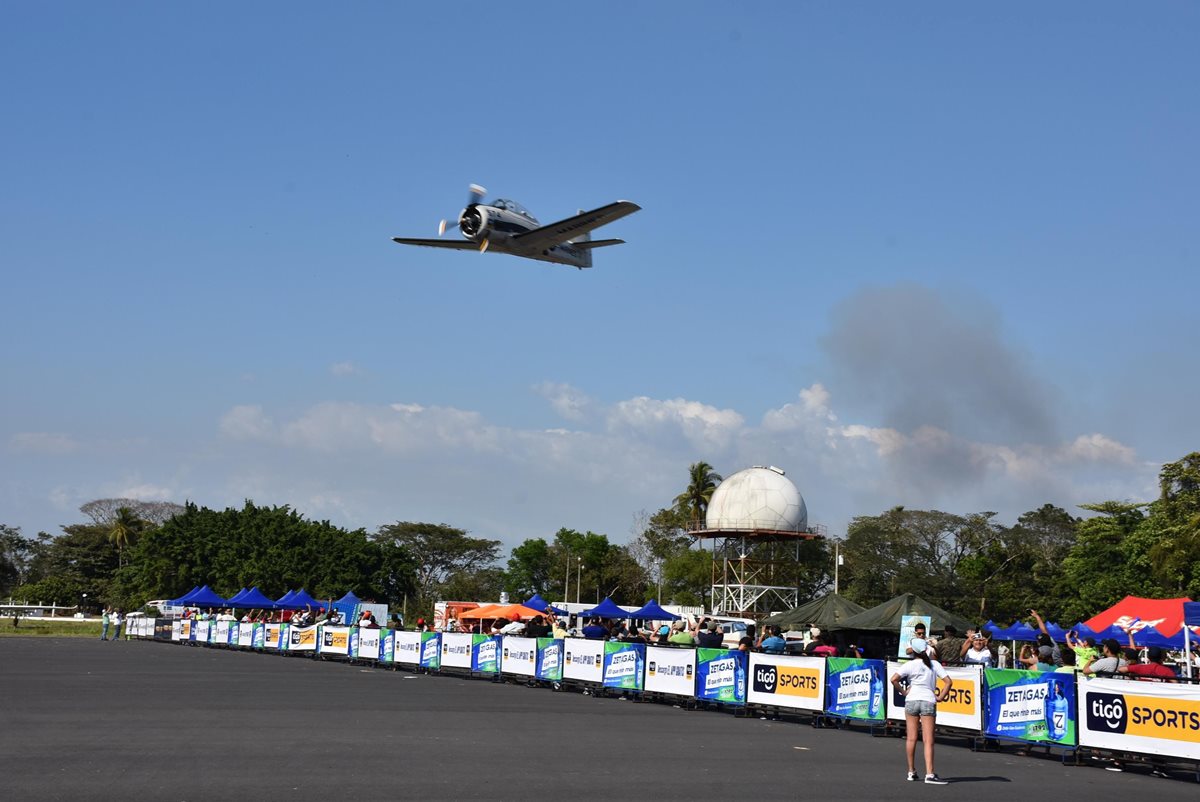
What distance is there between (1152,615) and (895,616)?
6.22 m

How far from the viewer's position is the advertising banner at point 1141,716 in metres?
13.8

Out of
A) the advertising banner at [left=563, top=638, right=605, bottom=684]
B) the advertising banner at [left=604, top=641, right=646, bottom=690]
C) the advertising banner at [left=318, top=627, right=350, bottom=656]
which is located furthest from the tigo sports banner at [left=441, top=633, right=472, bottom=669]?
the advertising banner at [left=318, top=627, right=350, bottom=656]

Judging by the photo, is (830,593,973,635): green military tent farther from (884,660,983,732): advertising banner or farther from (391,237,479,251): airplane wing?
(391,237,479,251): airplane wing

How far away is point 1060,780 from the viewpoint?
43.0ft

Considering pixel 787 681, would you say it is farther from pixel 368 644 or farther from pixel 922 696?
pixel 368 644

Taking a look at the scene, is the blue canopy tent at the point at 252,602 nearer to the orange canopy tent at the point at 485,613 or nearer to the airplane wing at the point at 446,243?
the orange canopy tent at the point at 485,613

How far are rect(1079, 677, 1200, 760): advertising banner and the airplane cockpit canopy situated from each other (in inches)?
921

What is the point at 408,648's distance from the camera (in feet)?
104

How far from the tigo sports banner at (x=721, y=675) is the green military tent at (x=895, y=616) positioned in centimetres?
985

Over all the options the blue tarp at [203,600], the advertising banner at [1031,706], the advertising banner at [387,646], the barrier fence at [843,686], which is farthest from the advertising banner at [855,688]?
the blue tarp at [203,600]

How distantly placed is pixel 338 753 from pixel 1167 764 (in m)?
10.5

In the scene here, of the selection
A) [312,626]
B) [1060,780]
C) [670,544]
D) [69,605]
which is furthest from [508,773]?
[69,605]

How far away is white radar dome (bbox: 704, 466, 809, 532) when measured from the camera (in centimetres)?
7038

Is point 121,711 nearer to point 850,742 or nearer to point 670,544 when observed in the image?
point 850,742
